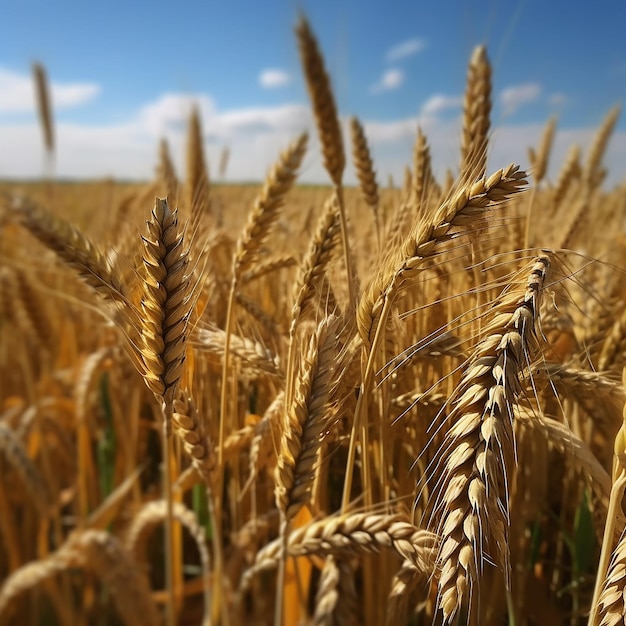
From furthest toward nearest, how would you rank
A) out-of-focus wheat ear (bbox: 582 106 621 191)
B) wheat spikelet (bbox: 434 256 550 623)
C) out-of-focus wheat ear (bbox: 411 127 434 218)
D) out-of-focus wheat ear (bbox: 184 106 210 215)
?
out-of-focus wheat ear (bbox: 582 106 621 191) → out-of-focus wheat ear (bbox: 184 106 210 215) → out-of-focus wheat ear (bbox: 411 127 434 218) → wheat spikelet (bbox: 434 256 550 623)

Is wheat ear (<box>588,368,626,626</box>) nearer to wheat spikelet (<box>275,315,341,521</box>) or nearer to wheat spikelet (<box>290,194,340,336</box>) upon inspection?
wheat spikelet (<box>275,315,341,521</box>)

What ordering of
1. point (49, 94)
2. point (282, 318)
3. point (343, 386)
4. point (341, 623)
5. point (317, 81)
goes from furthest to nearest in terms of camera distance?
point (49, 94) < point (317, 81) < point (282, 318) < point (341, 623) < point (343, 386)

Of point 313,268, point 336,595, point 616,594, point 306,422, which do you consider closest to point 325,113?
point 313,268

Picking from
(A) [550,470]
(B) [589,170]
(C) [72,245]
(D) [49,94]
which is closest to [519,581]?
(A) [550,470]

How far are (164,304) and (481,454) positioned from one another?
17.1 inches

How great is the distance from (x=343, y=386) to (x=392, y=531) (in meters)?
0.23

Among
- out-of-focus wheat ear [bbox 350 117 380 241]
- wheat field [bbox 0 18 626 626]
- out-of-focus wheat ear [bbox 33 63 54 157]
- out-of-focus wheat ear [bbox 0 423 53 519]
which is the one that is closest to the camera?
wheat field [bbox 0 18 626 626]

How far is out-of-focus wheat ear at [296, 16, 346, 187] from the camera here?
4.96ft

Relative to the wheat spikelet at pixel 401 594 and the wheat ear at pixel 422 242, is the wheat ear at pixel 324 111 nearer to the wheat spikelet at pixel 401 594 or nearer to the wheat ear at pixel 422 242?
the wheat ear at pixel 422 242

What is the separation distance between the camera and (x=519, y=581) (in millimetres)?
1105

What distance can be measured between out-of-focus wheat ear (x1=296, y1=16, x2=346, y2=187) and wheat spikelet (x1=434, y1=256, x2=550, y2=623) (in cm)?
96

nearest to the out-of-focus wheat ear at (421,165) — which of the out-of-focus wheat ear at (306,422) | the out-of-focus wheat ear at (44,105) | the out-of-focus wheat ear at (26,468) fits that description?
the out-of-focus wheat ear at (306,422)

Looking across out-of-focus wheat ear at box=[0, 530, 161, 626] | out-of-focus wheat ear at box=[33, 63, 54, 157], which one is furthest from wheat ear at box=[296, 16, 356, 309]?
out-of-focus wheat ear at box=[33, 63, 54, 157]

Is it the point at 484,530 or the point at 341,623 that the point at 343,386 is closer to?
the point at 484,530
